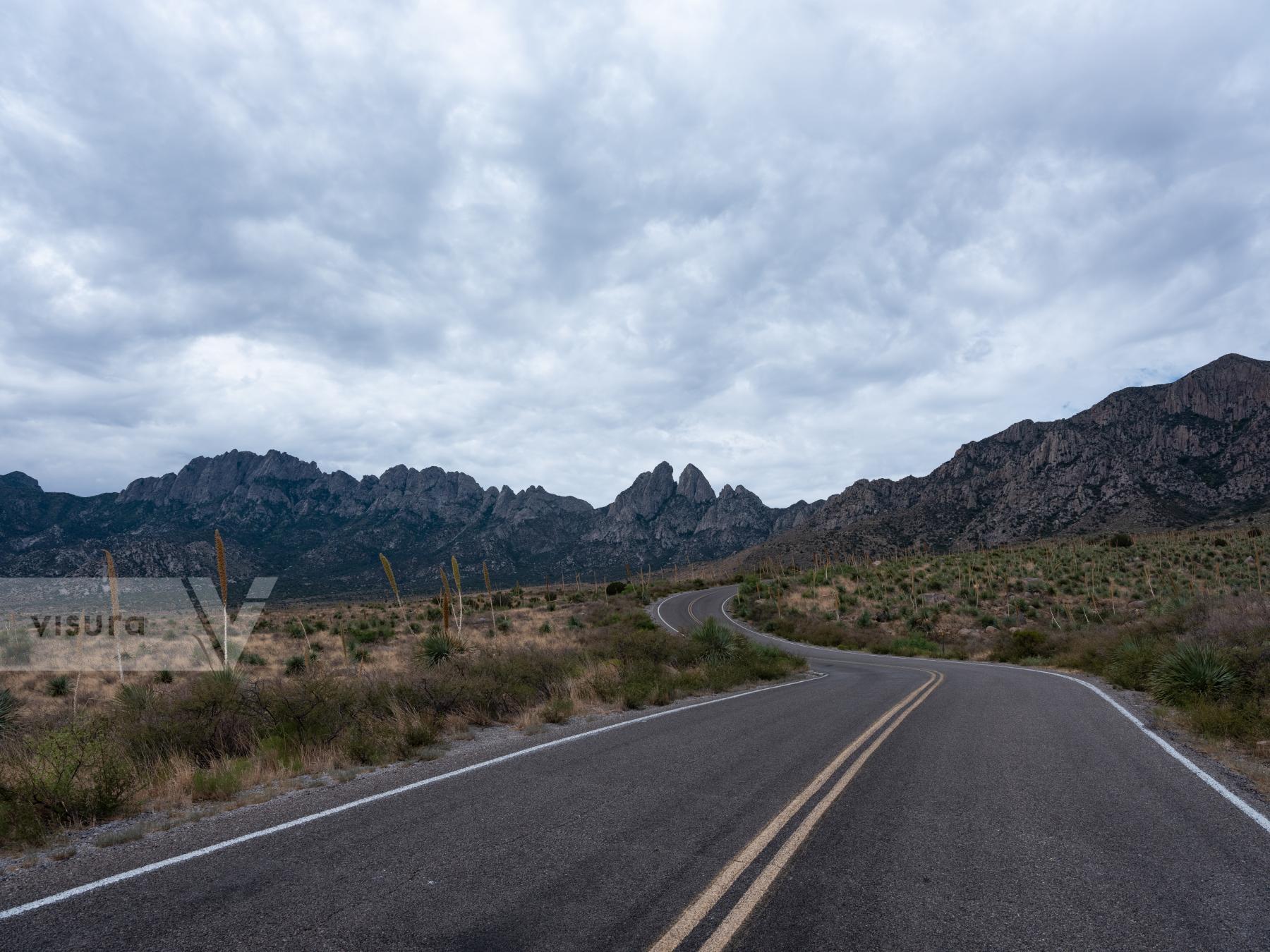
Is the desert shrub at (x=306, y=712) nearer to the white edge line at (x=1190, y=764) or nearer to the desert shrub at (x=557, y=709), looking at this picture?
the desert shrub at (x=557, y=709)

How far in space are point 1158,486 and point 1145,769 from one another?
107751 millimetres

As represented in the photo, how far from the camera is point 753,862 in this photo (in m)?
4.62

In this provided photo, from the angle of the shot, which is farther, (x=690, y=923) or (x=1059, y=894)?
(x=1059, y=894)

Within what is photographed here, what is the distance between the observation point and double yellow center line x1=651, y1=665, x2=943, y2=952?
3.61m

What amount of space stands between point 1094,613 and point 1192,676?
25622mm

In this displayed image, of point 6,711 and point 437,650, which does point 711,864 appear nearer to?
point 6,711

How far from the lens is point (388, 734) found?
28.6 feet

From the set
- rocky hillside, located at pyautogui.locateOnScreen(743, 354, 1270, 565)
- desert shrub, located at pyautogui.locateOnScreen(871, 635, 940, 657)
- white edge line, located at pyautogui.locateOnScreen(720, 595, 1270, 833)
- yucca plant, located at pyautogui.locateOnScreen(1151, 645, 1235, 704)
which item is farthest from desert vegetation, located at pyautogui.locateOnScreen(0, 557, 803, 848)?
rocky hillside, located at pyautogui.locateOnScreen(743, 354, 1270, 565)

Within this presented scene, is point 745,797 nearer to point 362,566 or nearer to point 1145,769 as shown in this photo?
point 1145,769

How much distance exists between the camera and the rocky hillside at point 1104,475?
87375mm

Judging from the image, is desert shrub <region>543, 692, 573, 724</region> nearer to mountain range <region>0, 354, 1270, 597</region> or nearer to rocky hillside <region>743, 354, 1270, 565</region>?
mountain range <region>0, 354, 1270, 597</region>

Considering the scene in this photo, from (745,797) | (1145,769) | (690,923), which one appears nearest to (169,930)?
(690,923)

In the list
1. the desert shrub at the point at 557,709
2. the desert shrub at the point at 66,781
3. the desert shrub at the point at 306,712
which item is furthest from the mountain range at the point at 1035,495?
the desert shrub at the point at 66,781

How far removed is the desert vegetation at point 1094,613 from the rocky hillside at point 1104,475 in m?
27.5
